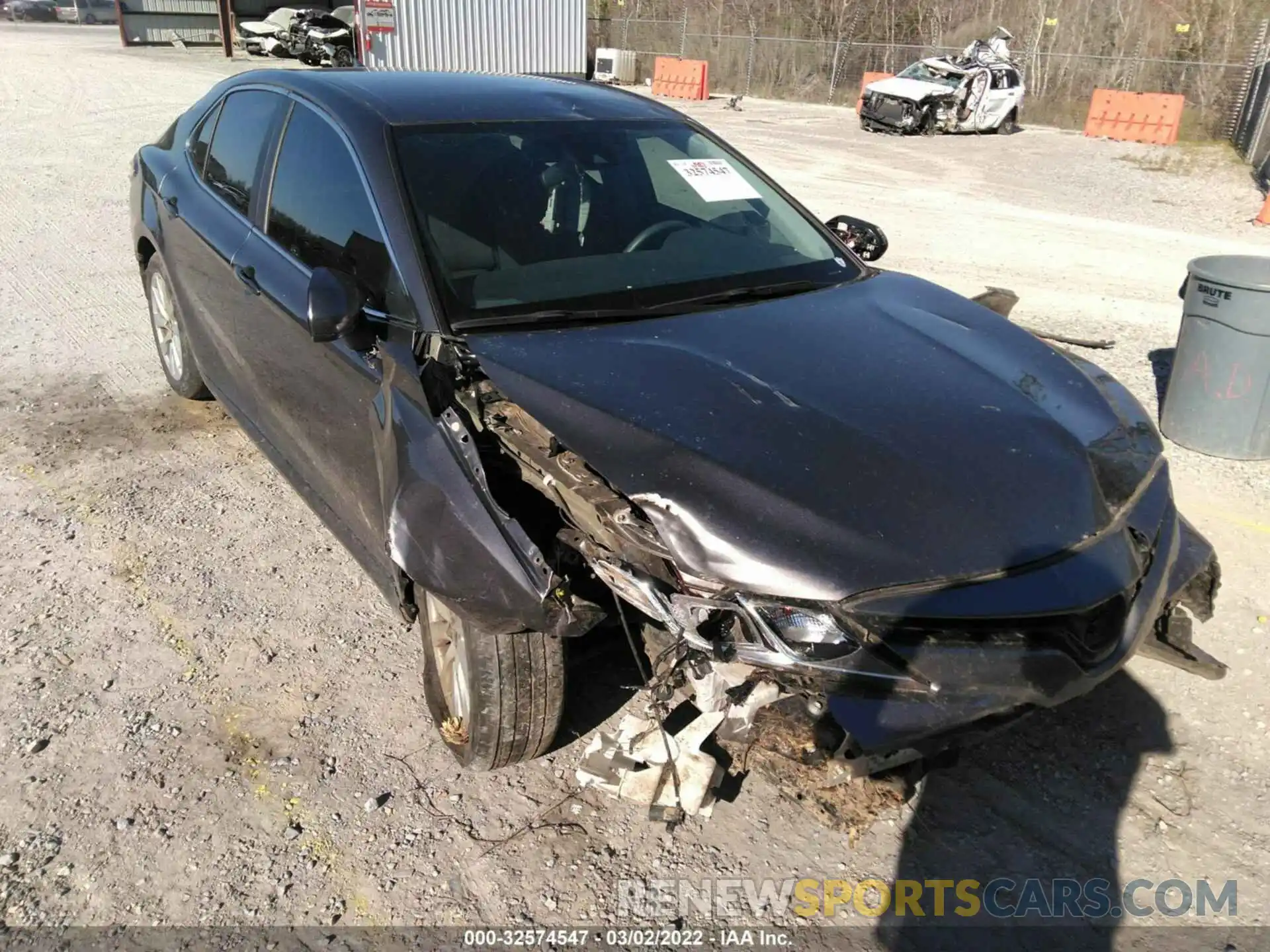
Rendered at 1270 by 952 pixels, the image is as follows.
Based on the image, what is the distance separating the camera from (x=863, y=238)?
13.7ft

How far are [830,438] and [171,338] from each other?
13.3 feet

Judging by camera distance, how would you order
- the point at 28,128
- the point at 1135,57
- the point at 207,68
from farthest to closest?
1. the point at 207,68
2. the point at 1135,57
3. the point at 28,128

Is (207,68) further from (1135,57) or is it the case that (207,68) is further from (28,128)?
(1135,57)

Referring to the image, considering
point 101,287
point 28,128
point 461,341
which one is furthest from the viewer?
point 28,128

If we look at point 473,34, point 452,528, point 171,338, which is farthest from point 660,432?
point 473,34

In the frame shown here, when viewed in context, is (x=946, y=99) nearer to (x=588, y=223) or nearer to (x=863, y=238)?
(x=863, y=238)

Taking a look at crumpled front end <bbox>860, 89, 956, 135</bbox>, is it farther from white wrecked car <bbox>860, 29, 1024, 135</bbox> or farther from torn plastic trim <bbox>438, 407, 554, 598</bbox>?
torn plastic trim <bbox>438, 407, 554, 598</bbox>

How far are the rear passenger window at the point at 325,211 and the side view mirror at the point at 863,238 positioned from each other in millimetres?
1984

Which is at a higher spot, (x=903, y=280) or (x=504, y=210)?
(x=504, y=210)

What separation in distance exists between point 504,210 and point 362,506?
1072 millimetres

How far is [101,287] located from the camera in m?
7.36

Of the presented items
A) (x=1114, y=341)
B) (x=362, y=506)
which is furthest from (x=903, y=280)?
(x=1114, y=341)

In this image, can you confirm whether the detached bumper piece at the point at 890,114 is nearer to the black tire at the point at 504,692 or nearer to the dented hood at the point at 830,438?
the dented hood at the point at 830,438

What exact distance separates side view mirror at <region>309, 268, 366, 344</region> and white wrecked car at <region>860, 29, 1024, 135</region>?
18244 millimetres
